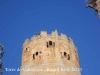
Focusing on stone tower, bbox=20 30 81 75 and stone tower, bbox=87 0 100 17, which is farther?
stone tower, bbox=20 30 81 75

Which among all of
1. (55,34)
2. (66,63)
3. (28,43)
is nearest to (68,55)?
(66,63)

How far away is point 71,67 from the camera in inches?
714

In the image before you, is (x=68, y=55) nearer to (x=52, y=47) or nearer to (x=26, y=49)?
(x=52, y=47)

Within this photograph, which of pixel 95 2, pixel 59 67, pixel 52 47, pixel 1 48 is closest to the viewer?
pixel 95 2

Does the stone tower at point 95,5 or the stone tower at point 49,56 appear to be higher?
the stone tower at point 49,56

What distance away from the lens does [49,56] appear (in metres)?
18.1

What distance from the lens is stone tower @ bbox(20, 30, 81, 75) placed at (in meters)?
17.4

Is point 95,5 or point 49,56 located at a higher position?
point 49,56

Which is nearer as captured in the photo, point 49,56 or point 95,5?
point 95,5

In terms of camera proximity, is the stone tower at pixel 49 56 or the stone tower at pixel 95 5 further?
the stone tower at pixel 49 56

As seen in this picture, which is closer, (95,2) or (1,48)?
(95,2)

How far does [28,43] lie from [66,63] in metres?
A: 4.43

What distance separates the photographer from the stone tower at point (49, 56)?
57.2 ft

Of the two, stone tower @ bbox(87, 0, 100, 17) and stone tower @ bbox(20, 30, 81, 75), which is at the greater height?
stone tower @ bbox(20, 30, 81, 75)
